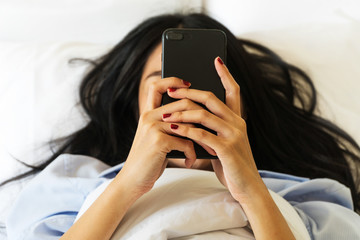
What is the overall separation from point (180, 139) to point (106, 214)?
168 mm

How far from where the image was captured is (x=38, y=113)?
103cm

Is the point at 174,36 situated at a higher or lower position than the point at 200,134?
higher

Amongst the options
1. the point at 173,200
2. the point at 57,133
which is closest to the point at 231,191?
the point at 173,200

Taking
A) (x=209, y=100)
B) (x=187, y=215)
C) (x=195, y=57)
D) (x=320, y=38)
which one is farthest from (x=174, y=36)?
(x=320, y=38)

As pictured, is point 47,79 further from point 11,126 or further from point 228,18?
point 228,18

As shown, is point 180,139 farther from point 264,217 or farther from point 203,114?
point 264,217

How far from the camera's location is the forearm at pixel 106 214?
0.62 m

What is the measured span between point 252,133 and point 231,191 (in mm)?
444

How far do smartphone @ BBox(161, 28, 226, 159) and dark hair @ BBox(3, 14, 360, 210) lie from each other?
0.32m

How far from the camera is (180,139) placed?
616mm

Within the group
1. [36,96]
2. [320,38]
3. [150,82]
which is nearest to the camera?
[150,82]

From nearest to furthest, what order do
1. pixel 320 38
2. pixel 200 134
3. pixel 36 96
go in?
1. pixel 200 134
2. pixel 36 96
3. pixel 320 38

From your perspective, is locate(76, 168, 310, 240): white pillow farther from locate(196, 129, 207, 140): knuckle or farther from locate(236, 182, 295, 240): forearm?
locate(196, 129, 207, 140): knuckle

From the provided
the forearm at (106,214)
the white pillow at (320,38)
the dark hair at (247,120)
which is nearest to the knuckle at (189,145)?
the forearm at (106,214)
